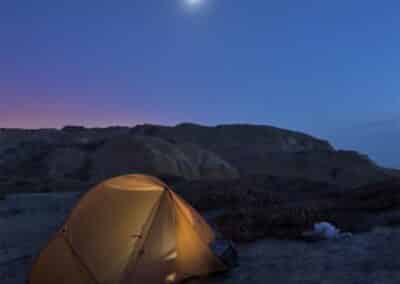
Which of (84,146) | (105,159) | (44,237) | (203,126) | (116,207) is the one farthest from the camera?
(203,126)

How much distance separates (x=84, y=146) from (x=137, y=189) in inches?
1553

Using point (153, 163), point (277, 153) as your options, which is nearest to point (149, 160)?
point (153, 163)

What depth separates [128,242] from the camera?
5.66m

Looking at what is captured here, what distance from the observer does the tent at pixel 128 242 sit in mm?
5535

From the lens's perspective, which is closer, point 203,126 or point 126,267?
point 126,267

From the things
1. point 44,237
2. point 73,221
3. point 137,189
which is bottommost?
point 44,237

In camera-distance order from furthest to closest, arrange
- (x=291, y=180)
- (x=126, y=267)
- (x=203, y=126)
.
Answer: (x=203, y=126), (x=291, y=180), (x=126, y=267)

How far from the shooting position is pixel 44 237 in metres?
9.84

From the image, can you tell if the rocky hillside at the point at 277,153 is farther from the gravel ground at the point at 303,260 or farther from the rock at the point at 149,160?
the gravel ground at the point at 303,260

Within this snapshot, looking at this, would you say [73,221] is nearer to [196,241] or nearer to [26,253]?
[196,241]

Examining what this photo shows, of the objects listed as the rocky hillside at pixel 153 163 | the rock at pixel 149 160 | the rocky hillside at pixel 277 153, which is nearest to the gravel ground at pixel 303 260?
the rocky hillside at pixel 153 163

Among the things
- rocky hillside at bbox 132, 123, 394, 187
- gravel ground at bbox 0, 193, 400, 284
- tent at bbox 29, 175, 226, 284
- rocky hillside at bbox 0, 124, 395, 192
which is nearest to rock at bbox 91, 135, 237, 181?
rocky hillside at bbox 0, 124, 395, 192

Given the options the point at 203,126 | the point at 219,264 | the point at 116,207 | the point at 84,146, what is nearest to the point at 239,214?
the point at 219,264

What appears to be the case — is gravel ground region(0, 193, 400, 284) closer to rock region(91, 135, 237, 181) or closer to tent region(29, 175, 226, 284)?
tent region(29, 175, 226, 284)
